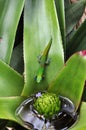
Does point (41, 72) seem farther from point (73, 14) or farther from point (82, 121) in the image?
point (73, 14)

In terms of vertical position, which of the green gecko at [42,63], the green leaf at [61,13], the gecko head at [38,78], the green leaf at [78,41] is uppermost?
the green leaf at [61,13]

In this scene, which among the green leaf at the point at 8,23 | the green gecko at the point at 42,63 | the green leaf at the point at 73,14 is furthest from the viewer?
the green leaf at the point at 73,14

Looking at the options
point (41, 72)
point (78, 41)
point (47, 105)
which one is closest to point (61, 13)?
point (78, 41)

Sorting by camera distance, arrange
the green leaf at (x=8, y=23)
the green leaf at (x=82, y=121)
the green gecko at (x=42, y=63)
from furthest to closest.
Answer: the green leaf at (x=8, y=23) → the green gecko at (x=42, y=63) → the green leaf at (x=82, y=121)

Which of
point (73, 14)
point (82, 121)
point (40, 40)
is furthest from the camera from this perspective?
point (73, 14)

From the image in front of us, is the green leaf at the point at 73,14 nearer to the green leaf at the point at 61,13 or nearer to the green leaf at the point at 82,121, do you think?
the green leaf at the point at 61,13

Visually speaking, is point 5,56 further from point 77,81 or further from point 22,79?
point 77,81

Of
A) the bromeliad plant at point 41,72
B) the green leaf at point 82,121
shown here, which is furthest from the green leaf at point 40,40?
the green leaf at point 82,121

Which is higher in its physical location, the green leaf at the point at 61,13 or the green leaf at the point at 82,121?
the green leaf at the point at 61,13
